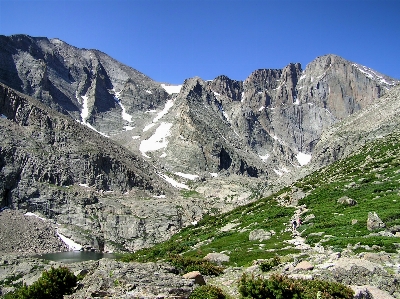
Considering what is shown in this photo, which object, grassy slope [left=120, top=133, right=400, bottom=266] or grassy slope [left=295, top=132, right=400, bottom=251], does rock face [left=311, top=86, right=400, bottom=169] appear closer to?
grassy slope [left=295, top=132, right=400, bottom=251]

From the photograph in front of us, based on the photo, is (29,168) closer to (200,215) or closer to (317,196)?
(200,215)

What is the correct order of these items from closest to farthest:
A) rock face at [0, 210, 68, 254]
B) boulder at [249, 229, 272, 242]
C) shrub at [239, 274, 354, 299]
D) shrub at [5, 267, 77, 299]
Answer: shrub at [239, 274, 354, 299]
shrub at [5, 267, 77, 299]
boulder at [249, 229, 272, 242]
rock face at [0, 210, 68, 254]

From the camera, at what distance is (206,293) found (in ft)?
50.6

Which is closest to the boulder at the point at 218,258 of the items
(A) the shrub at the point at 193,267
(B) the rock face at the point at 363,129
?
(A) the shrub at the point at 193,267

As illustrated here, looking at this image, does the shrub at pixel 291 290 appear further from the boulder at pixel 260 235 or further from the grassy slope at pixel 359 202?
the boulder at pixel 260 235

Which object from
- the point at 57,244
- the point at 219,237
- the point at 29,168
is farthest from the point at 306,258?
the point at 29,168

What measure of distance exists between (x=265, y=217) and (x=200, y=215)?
125656 millimetres

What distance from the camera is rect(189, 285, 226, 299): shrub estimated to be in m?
15.2

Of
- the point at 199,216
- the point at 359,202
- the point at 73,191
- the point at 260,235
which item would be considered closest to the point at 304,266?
the point at 260,235

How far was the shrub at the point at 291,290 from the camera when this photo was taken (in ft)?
43.5

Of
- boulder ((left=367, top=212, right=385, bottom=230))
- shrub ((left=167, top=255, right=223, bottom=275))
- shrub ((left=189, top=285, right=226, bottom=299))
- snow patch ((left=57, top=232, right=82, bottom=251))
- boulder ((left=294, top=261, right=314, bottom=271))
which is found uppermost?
boulder ((left=367, top=212, right=385, bottom=230))

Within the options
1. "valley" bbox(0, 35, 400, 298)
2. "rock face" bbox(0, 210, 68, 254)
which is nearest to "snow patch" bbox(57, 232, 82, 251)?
"valley" bbox(0, 35, 400, 298)

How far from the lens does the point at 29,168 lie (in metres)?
167

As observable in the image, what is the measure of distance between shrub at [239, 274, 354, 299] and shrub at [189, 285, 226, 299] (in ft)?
5.39
